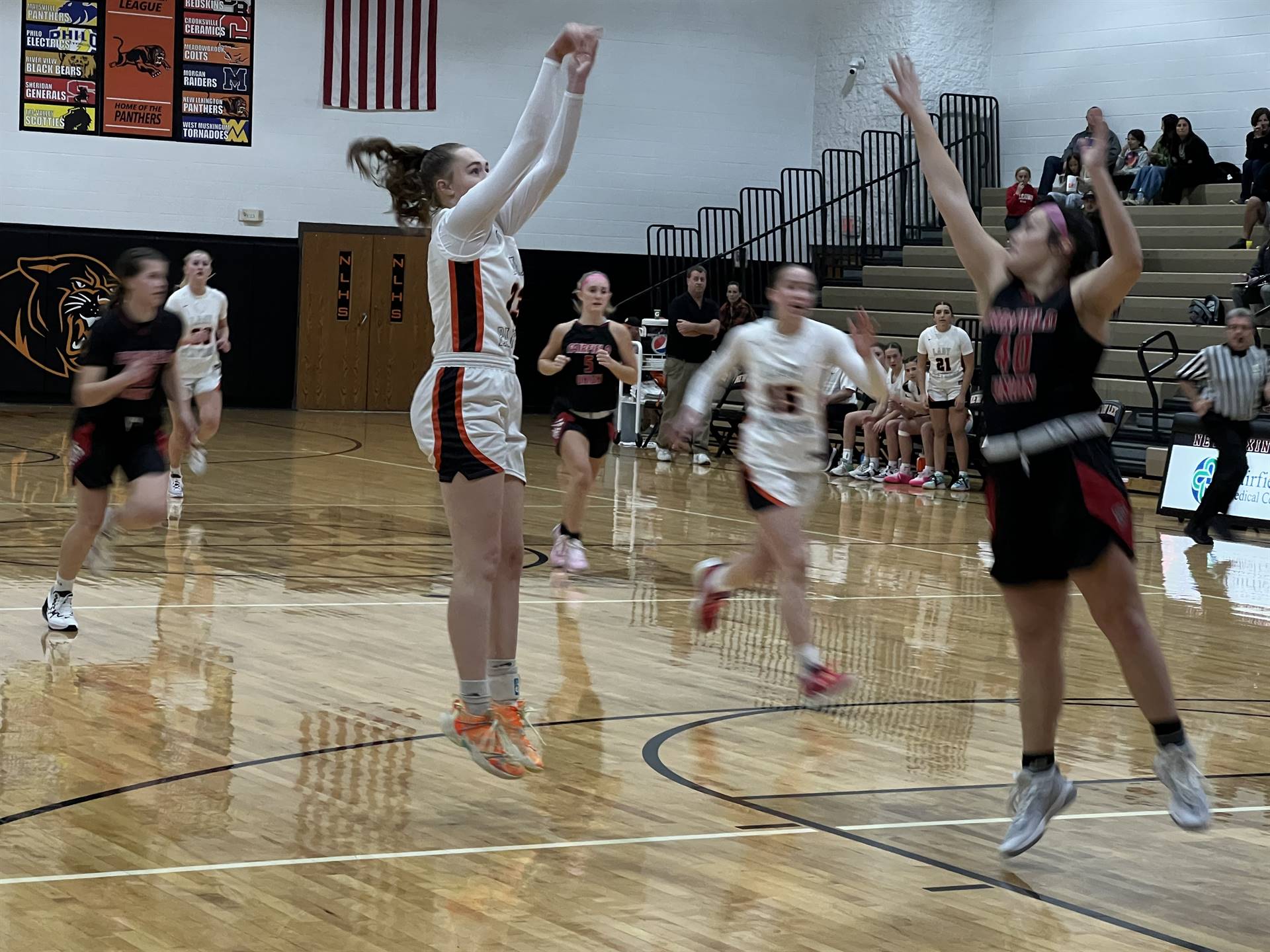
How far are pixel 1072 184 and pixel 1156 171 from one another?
4.22ft

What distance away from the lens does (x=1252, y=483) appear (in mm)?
13281

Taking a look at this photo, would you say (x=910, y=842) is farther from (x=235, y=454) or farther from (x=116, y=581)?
(x=235, y=454)

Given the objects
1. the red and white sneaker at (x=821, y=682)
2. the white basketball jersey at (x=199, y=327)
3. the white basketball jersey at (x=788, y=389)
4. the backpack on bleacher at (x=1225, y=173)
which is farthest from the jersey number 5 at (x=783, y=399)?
the backpack on bleacher at (x=1225, y=173)

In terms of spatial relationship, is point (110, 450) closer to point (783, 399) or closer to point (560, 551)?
point (783, 399)

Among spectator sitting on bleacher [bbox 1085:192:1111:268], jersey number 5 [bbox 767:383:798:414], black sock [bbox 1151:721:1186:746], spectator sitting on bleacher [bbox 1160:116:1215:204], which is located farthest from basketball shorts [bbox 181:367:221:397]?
spectator sitting on bleacher [bbox 1160:116:1215:204]

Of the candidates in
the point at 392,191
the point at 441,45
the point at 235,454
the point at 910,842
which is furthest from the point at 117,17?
the point at 910,842

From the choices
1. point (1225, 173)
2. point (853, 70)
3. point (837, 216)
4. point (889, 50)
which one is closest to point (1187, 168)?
point (1225, 173)

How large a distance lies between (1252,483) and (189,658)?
9566mm

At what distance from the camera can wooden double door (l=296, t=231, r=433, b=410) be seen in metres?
22.3

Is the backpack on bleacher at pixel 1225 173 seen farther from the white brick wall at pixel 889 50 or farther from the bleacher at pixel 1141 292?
the white brick wall at pixel 889 50

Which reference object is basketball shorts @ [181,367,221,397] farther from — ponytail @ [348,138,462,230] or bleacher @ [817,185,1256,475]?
bleacher @ [817,185,1256,475]

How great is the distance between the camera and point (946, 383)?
15617 mm

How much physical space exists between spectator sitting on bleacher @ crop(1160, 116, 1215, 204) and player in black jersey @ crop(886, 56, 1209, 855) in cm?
1636

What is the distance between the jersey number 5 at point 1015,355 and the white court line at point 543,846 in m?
1.34
